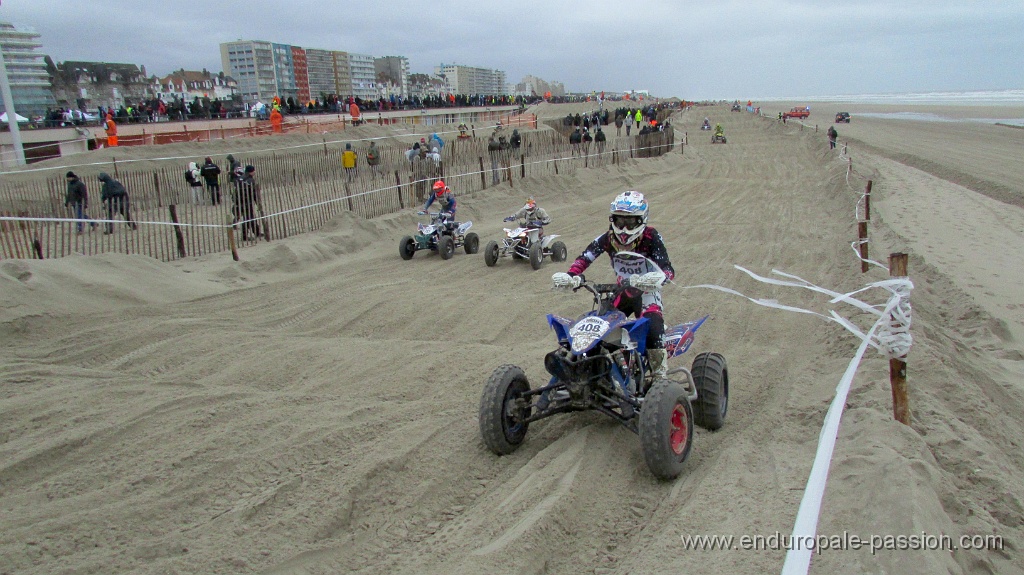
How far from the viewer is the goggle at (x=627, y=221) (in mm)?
5172

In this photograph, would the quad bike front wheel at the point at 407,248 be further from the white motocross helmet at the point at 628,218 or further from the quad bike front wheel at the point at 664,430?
the quad bike front wheel at the point at 664,430

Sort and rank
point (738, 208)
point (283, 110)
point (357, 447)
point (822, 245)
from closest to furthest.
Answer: point (357, 447) < point (822, 245) < point (738, 208) < point (283, 110)

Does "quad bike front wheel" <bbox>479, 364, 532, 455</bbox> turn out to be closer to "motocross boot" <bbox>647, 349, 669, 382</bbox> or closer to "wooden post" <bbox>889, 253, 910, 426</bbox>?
"motocross boot" <bbox>647, 349, 669, 382</bbox>

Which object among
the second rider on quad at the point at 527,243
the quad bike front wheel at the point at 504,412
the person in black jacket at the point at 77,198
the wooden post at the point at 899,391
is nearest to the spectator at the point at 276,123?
the person in black jacket at the point at 77,198

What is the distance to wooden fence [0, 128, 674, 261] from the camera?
1028cm

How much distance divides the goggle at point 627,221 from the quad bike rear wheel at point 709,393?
1.26 metres

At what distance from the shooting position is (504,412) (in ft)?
14.7

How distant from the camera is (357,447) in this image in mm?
4684

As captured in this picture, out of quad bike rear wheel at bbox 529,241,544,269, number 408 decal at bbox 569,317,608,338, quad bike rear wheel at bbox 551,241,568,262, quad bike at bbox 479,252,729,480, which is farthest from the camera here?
quad bike rear wheel at bbox 551,241,568,262

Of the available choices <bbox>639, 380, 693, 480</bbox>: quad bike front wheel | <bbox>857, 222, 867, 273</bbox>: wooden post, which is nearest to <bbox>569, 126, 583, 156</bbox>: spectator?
<bbox>857, 222, 867, 273</bbox>: wooden post

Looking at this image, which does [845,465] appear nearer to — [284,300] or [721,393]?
[721,393]

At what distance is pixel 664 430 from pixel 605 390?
0.69 metres

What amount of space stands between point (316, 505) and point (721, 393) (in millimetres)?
3175

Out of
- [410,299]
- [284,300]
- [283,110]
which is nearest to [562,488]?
[410,299]
